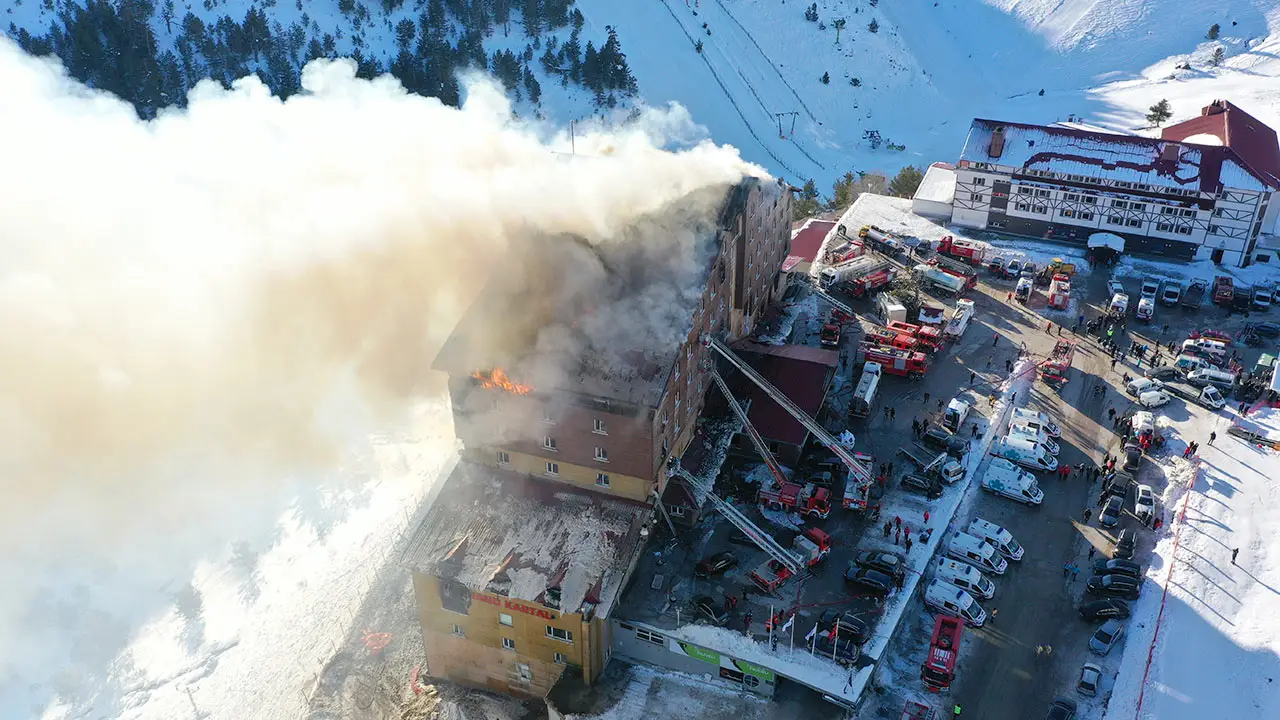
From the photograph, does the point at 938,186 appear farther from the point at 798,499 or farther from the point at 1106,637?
the point at 1106,637

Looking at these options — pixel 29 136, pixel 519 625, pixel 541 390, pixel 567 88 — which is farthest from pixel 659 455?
pixel 567 88

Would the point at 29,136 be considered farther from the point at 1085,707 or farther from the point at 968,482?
the point at 1085,707

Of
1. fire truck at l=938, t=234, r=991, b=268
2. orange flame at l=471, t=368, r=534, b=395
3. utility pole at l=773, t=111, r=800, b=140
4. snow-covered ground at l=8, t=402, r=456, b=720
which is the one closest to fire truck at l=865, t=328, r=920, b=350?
fire truck at l=938, t=234, r=991, b=268

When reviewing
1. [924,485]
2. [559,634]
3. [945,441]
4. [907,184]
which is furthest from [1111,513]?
[907,184]

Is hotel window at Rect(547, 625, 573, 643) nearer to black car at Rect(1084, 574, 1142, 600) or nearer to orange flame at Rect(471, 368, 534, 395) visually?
orange flame at Rect(471, 368, 534, 395)

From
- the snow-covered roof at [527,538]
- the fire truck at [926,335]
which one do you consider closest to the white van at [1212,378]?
the fire truck at [926,335]
